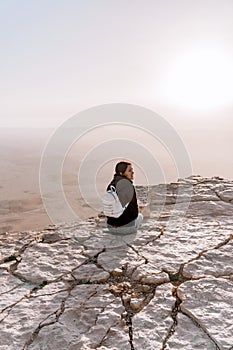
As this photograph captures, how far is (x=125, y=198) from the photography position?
3.86 m

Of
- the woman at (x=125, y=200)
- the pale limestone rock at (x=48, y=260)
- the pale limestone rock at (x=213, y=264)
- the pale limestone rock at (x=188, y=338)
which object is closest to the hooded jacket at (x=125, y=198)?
the woman at (x=125, y=200)

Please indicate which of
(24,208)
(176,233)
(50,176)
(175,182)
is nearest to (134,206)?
(176,233)

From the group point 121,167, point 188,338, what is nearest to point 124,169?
point 121,167

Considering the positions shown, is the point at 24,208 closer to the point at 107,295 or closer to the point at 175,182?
the point at 175,182

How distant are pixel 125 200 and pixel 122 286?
42.8 inches

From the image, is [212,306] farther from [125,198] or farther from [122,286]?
[125,198]

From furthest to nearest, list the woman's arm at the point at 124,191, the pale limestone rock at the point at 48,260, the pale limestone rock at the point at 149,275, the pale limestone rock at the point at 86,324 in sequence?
the woman's arm at the point at 124,191, the pale limestone rock at the point at 48,260, the pale limestone rock at the point at 149,275, the pale limestone rock at the point at 86,324

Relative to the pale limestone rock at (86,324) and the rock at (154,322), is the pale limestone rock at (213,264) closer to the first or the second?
the rock at (154,322)

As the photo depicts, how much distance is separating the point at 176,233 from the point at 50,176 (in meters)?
19.9

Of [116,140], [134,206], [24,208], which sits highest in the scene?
[116,140]

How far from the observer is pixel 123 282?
10.2 ft

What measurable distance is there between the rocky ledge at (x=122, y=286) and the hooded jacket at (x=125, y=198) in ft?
0.68

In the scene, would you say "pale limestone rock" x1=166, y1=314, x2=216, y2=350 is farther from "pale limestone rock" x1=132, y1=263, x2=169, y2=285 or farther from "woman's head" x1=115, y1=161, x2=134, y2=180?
"woman's head" x1=115, y1=161, x2=134, y2=180

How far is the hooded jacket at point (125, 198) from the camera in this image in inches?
151
